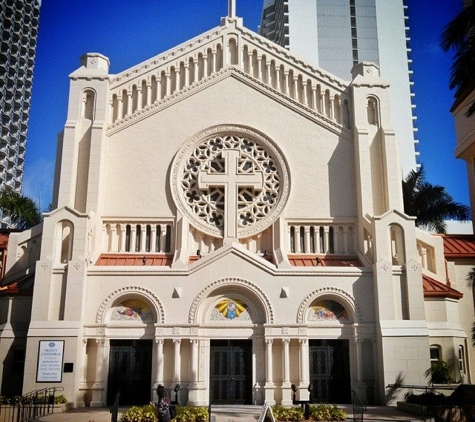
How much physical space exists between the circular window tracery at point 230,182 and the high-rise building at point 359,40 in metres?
42.2

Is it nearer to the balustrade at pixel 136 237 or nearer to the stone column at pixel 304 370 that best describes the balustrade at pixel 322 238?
the stone column at pixel 304 370

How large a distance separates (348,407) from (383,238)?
7079 mm

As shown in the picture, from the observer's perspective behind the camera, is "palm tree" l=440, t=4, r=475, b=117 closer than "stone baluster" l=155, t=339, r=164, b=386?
Yes

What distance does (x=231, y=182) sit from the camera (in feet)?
90.8

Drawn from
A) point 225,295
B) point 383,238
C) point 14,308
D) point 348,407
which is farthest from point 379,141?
point 14,308

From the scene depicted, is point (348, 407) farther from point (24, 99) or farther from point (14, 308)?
point (24, 99)

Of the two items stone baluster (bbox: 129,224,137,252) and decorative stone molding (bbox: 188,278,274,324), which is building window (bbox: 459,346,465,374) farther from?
stone baluster (bbox: 129,224,137,252)

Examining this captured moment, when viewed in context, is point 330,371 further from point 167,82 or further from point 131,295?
point 167,82

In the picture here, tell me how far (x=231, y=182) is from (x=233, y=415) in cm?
1074

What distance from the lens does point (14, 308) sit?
1004 inches

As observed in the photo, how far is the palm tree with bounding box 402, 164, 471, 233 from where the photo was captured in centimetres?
3833

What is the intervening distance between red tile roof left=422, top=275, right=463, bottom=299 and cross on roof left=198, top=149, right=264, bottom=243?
855cm

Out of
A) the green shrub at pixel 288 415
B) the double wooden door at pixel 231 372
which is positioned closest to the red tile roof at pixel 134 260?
the double wooden door at pixel 231 372

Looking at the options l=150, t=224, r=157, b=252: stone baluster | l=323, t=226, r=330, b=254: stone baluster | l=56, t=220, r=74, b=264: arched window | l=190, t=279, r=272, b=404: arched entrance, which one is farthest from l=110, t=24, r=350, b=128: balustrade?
l=190, t=279, r=272, b=404: arched entrance
